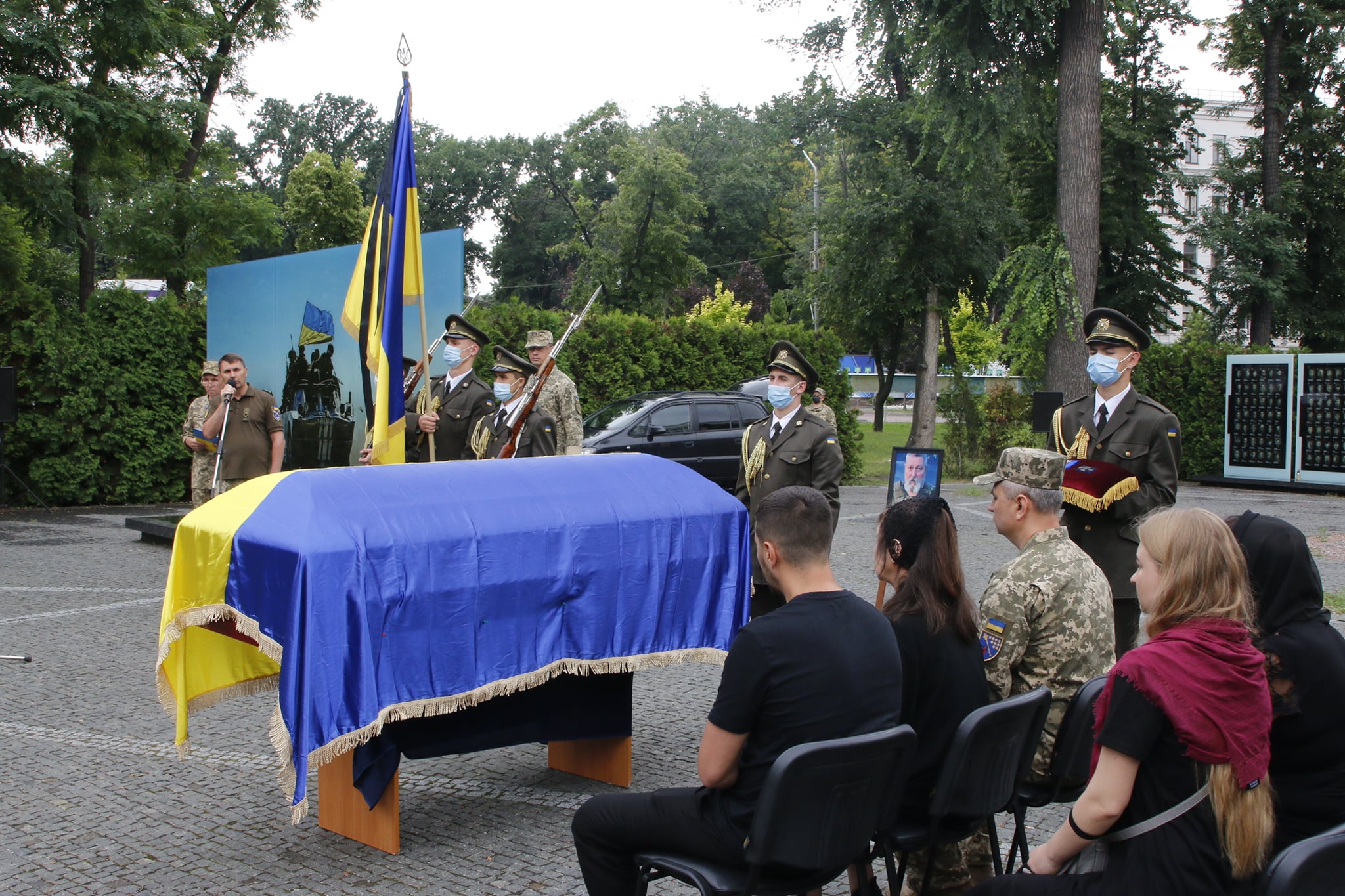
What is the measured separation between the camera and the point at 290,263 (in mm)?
12883

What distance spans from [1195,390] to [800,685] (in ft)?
79.7

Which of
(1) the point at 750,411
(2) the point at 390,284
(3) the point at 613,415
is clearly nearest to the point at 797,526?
(2) the point at 390,284

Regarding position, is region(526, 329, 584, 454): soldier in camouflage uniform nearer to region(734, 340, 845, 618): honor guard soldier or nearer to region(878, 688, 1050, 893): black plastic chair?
region(734, 340, 845, 618): honor guard soldier

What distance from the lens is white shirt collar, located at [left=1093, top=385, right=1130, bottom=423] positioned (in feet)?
19.1

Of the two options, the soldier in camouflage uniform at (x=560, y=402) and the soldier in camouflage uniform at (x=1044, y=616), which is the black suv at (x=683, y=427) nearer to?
the soldier in camouflage uniform at (x=560, y=402)

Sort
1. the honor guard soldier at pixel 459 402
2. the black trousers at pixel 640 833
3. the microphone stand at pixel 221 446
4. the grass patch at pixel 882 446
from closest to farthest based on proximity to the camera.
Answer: the black trousers at pixel 640 833 → the honor guard soldier at pixel 459 402 → the microphone stand at pixel 221 446 → the grass patch at pixel 882 446

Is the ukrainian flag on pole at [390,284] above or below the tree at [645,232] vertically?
below

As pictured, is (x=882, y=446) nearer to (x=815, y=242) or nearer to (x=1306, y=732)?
(x=815, y=242)

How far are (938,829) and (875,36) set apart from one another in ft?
67.6

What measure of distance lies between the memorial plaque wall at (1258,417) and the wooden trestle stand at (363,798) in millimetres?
20087

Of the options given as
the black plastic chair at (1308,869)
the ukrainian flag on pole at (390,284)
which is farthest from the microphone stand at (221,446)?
the black plastic chair at (1308,869)

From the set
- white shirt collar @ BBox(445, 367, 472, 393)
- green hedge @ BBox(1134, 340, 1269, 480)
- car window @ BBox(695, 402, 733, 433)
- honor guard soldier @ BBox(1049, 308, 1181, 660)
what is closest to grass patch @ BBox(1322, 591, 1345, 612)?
honor guard soldier @ BBox(1049, 308, 1181, 660)

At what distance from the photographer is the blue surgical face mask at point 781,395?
676cm

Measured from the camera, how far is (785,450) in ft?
21.2
